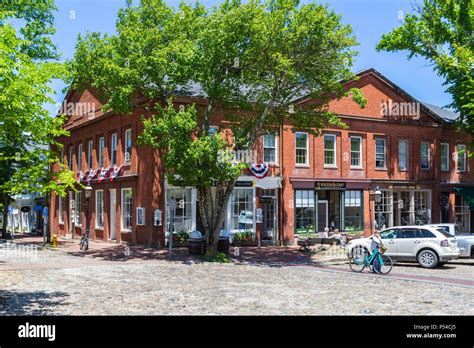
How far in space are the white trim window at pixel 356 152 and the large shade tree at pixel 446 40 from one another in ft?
19.4

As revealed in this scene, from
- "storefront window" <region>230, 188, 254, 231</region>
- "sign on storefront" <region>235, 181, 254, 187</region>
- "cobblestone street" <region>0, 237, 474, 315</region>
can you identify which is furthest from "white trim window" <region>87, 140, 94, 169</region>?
"cobblestone street" <region>0, 237, 474, 315</region>

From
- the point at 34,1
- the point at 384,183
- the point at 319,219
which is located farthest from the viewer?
the point at 384,183

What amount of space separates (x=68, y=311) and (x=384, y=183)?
27060 millimetres

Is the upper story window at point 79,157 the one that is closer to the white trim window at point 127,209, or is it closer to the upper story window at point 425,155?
the white trim window at point 127,209

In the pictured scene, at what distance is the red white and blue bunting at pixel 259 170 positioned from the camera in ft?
97.6

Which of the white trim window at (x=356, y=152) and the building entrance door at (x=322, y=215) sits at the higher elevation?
the white trim window at (x=356, y=152)

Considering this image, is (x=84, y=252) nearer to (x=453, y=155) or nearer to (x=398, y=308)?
(x=398, y=308)

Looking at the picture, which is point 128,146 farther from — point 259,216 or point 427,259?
point 427,259

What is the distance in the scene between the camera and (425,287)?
15.2 m

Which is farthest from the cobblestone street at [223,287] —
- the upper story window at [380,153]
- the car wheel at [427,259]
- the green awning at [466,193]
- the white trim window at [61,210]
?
the white trim window at [61,210]

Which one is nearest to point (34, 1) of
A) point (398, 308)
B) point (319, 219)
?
point (319, 219)

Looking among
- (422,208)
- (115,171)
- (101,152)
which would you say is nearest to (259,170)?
(115,171)

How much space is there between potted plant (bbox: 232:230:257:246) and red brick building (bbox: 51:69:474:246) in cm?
40

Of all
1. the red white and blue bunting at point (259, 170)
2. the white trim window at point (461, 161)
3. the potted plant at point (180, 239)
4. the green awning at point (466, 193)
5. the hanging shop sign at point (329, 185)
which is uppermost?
the white trim window at point (461, 161)
